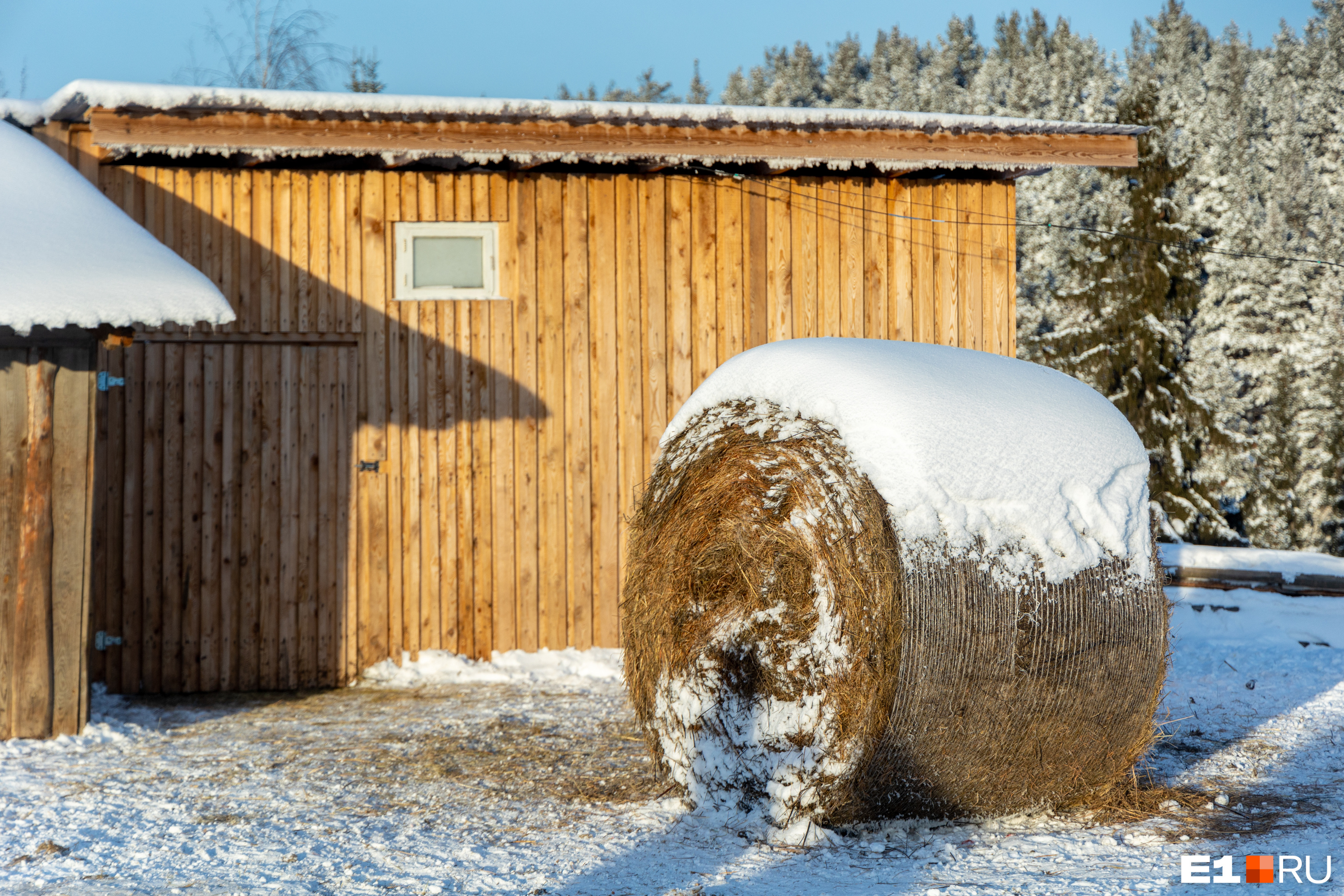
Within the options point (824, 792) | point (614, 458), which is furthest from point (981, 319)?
point (824, 792)

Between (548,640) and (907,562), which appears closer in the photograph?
(907,562)

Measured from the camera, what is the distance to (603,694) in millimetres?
6324

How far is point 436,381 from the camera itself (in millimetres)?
6934

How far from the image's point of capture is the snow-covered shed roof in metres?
6.07

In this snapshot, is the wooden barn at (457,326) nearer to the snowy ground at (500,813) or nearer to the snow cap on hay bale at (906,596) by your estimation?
the snowy ground at (500,813)

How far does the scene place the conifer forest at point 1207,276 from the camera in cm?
2061

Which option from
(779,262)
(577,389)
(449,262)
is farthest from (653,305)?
(449,262)

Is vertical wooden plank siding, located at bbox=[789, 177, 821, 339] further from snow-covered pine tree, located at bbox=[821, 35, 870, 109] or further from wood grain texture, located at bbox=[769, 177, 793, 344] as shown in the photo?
snow-covered pine tree, located at bbox=[821, 35, 870, 109]

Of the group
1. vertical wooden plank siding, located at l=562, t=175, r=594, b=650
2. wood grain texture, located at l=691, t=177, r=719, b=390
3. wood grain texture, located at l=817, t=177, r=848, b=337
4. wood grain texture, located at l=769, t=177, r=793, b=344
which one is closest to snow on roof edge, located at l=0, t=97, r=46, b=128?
vertical wooden plank siding, located at l=562, t=175, r=594, b=650

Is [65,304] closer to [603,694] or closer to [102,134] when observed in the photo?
[102,134]

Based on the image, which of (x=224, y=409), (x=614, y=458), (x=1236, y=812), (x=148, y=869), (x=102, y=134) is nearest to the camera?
(x=148, y=869)

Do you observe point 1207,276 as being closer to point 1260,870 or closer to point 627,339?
point 627,339

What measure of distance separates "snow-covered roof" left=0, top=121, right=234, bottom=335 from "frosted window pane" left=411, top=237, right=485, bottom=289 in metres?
1.65

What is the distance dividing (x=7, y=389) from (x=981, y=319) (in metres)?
5.59
